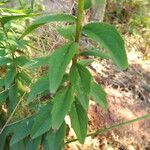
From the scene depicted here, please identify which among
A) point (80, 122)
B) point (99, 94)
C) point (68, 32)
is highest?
point (68, 32)

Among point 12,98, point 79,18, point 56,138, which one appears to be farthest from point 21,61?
point 79,18

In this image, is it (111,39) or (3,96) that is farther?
(3,96)

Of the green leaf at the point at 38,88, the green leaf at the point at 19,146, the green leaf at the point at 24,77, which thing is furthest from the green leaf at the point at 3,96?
the green leaf at the point at 38,88

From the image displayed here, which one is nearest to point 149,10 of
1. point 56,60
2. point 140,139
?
point 140,139

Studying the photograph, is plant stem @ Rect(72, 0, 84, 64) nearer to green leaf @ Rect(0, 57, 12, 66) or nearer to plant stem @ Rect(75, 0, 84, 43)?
plant stem @ Rect(75, 0, 84, 43)

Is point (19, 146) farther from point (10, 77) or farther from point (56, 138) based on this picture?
point (10, 77)

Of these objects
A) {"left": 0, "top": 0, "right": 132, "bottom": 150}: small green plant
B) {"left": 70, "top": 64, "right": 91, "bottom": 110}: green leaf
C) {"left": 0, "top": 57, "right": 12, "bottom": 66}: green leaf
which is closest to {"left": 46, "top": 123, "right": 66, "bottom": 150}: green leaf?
{"left": 0, "top": 0, "right": 132, "bottom": 150}: small green plant
